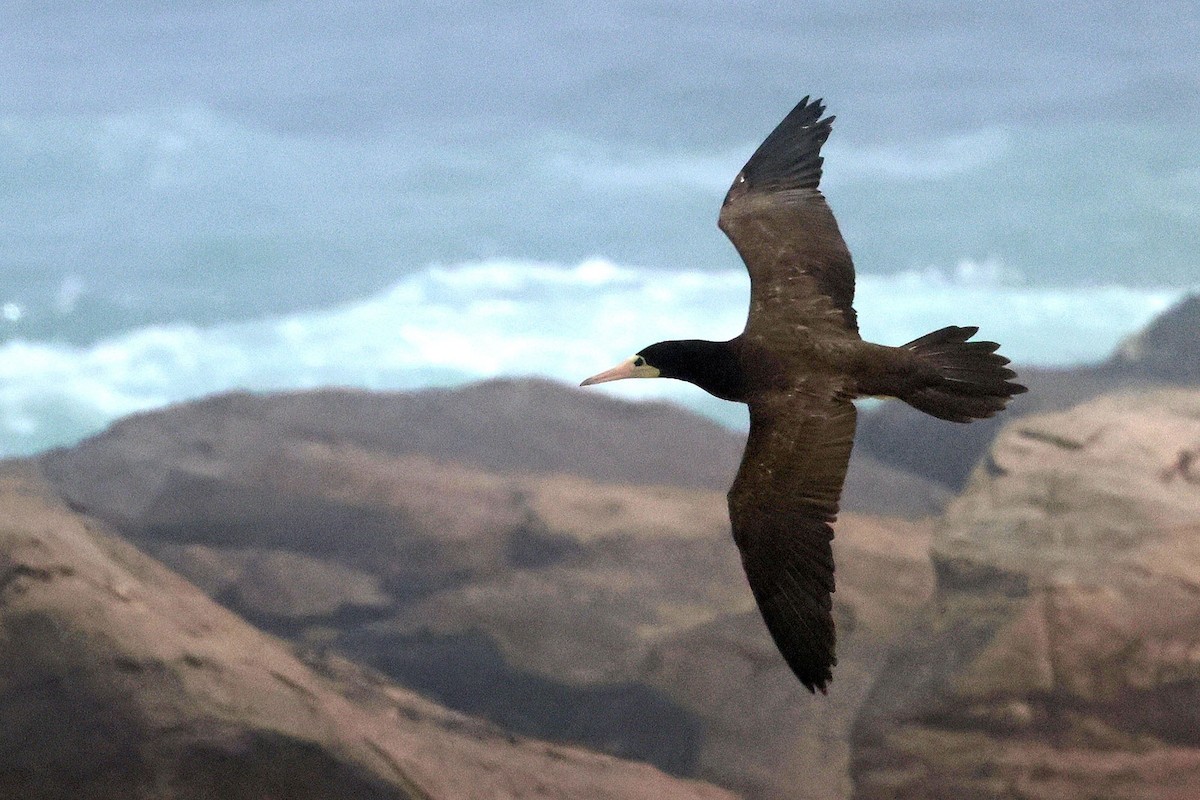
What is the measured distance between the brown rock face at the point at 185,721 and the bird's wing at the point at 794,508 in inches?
65.4

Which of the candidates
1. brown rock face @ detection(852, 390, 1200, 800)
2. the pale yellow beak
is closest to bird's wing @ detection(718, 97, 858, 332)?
the pale yellow beak

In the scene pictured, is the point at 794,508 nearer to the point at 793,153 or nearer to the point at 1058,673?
the point at 793,153

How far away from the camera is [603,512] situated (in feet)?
30.4

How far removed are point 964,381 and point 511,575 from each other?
485 cm

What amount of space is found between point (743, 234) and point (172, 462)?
6.76m

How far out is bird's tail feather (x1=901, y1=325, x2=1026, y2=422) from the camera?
4.13 m

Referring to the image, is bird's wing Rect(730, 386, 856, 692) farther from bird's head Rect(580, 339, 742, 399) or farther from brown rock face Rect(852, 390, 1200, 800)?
brown rock face Rect(852, 390, 1200, 800)

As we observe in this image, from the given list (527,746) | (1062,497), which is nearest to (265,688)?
(527,746)

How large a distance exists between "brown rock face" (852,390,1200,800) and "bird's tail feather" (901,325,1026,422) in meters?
1.86

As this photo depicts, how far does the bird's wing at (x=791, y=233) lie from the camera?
4.57 m

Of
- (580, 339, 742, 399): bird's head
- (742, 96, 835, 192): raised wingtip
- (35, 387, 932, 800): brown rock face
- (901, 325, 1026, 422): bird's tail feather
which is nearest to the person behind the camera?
(901, 325, 1026, 422): bird's tail feather

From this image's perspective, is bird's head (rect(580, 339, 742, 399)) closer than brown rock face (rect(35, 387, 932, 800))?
Yes

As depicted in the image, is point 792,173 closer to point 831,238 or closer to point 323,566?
point 831,238

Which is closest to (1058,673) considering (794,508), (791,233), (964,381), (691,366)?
(964,381)
